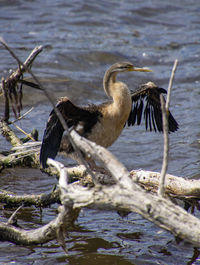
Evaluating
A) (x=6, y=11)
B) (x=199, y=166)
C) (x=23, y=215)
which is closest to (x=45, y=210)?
(x=23, y=215)

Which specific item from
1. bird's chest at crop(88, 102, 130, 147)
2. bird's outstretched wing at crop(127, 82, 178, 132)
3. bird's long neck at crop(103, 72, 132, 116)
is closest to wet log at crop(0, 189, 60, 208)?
bird's chest at crop(88, 102, 130, 147)

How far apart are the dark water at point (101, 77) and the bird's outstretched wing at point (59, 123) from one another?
0.97 metres

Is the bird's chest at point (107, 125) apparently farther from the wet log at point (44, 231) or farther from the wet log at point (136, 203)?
the wet log at point (136, 203)

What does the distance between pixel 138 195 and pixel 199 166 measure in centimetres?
450

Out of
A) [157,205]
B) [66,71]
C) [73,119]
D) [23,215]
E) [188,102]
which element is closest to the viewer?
[157,205]

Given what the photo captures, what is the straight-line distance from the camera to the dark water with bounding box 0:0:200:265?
5.14m

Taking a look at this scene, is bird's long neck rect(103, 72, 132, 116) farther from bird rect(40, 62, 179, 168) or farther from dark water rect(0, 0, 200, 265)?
dark water rect(0, 0, 200, 265)

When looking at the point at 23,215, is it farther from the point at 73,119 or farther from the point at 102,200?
the point at 102,200

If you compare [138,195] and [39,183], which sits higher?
[138,195]

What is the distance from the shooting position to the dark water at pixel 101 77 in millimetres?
5145

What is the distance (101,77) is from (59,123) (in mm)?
6541

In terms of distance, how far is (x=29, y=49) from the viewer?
12.3 meters

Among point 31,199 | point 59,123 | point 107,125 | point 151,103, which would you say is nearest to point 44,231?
point 31,199

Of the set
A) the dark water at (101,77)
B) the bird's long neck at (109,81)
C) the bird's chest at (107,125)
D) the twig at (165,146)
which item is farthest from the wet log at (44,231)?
the bird's long neck at (109,81)
